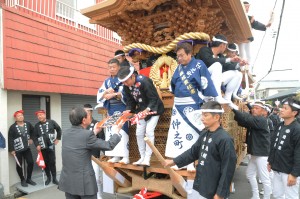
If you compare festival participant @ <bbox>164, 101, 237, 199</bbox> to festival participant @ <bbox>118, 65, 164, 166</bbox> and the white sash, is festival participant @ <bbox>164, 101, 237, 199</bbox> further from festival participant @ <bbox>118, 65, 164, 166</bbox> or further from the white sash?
the white sash

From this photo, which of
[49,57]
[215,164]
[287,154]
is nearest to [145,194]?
[215,164]

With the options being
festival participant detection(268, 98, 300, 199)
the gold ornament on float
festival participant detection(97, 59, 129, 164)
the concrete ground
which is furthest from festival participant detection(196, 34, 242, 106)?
the concrete ground

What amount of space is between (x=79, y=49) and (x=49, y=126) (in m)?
2.66

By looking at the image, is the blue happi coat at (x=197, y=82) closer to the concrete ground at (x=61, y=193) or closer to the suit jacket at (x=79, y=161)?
the suit jacket at (x=79, y=161)

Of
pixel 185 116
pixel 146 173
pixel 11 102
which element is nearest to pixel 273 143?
pixel 185 116

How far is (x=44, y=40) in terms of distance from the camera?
6988 millimetres

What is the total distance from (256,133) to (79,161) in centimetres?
324

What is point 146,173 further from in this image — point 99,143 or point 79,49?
point 79,49

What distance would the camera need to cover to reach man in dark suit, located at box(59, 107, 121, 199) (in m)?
3.07

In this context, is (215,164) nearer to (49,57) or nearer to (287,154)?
(287,154)

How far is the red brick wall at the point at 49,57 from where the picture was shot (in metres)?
6.05

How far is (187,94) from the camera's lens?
366 cm

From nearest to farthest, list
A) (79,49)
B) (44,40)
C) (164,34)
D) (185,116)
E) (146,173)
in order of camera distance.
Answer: (185,116) < (146,173) < (164,34) < (44,40) < (79,49)

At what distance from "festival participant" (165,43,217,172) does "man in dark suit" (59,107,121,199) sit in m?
0.99
